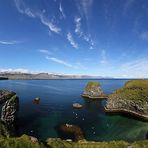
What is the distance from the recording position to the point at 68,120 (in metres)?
80.7

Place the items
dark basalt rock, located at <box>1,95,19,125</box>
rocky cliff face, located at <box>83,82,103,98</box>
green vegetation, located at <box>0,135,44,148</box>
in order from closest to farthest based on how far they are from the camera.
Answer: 1. green vegetation, located at <box>0,135,44,148</box>
2. dark basalt rock, located at <box>1,95,19,125</box>
3. rocky cliff face, located at <box>83,82,103,98</box>

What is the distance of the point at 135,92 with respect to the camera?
102062mm

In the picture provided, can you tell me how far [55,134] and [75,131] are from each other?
7209 millimetres

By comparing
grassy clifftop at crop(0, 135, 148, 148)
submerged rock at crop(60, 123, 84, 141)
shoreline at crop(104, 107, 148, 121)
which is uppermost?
grassy clifftop at crop(0, 135, 148, 148)

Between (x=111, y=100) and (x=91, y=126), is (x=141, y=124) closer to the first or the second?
(x=91, y=126)

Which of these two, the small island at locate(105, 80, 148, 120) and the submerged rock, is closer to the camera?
the submerged rock

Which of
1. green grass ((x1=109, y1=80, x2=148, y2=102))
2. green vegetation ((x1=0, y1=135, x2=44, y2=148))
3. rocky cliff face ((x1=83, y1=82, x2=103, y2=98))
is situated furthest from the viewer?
rocky cliff face ((x1=83, y1=82, x2=103, y2=98))

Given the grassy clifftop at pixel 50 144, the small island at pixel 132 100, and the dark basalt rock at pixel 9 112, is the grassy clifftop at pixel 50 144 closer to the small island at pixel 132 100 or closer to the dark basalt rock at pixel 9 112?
the dark basalt rock at pixel 9 112

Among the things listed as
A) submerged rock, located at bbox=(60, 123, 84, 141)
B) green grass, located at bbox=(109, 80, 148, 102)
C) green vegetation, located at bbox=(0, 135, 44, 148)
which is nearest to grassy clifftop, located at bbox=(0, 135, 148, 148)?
green vegetation, located at bbox=(0, 135, 44, 148)

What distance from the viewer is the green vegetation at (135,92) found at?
96425 mm

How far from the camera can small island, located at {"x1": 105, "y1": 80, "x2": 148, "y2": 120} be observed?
92.8 meters

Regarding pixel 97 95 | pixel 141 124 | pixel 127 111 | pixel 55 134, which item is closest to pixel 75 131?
pixel 55 134

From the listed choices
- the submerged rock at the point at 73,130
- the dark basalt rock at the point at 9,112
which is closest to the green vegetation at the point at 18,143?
the submerged rock at the point at 73,130

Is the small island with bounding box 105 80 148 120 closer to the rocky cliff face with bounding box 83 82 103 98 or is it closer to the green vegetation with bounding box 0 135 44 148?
the rocky cliff face with bounding box 83 82 103 98
